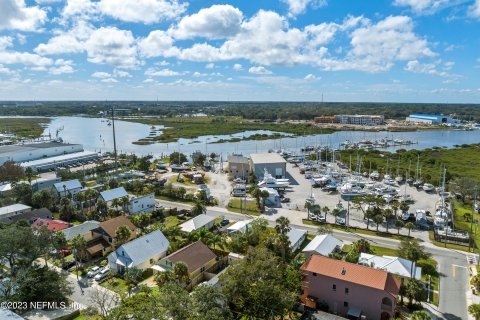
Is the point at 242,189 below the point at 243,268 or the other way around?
below

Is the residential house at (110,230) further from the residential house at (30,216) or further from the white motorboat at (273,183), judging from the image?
the white motorboat at (273,183)

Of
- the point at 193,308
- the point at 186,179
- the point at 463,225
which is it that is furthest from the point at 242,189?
the point at 193,308

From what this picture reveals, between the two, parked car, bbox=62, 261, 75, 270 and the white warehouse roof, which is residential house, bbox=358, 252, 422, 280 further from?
the white warehouse roof

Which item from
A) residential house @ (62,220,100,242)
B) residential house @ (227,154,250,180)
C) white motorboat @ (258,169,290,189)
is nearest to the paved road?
white motorboat @ (258,169,290,189)

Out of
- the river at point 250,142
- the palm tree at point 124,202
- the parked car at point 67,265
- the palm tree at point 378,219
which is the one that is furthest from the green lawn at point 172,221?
the river at point 250,142

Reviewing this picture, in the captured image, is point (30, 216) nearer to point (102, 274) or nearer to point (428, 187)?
point (102, 274)

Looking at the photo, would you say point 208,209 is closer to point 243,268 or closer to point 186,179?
point 186,179
